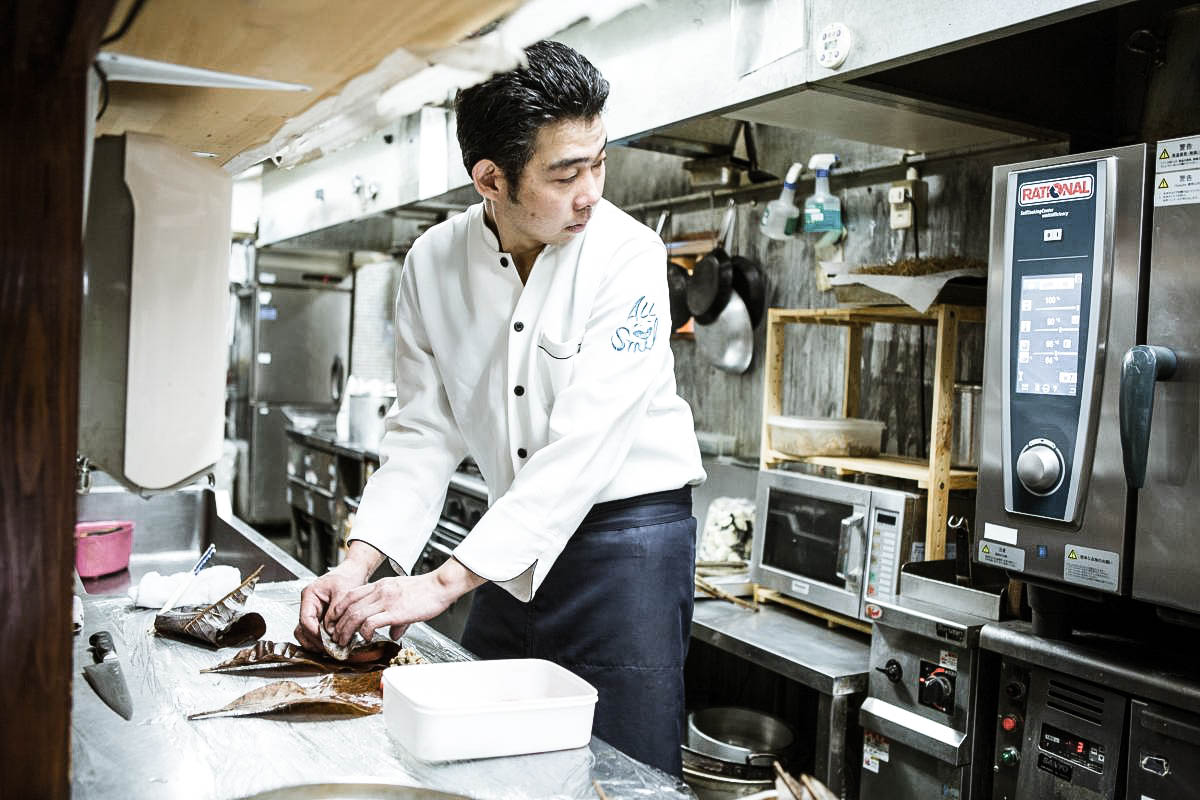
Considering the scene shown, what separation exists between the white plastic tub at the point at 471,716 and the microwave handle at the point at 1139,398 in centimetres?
113

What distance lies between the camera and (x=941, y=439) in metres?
2.70

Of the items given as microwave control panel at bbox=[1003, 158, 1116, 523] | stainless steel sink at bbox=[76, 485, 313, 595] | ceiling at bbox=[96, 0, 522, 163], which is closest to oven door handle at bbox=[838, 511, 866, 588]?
microwave control panel at bbox=[1003, 158, 1116, 523]

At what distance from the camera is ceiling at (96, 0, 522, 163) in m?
0.86

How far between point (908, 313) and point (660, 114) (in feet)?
2.93

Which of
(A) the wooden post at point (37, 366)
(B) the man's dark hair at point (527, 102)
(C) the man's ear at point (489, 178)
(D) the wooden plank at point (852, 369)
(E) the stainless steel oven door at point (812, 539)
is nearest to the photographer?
(A) the wooden post at point (37, 366)

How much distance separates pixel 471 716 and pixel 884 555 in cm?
172

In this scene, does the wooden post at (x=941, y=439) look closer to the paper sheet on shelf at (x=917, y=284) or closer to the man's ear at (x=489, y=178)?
the paper sheet on shelf at (x=917, y=284)

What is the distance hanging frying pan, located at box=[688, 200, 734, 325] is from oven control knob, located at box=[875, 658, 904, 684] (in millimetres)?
1791

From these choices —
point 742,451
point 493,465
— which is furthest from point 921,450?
point 493,465

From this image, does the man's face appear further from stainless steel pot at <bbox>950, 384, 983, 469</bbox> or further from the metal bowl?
the metal bowl

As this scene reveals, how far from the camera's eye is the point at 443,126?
15.0 feet

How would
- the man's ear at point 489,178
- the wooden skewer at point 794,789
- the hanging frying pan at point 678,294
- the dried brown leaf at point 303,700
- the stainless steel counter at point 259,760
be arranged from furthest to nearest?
the hanging frying pan at point 678,294, the man's ear at point 489,178, the dried brown leaf at point 303,700, the stainless steel counter at point 259,760, the wooden skewer at point 794,789

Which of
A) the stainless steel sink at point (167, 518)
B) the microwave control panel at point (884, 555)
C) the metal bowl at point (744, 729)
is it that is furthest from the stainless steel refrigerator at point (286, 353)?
the microwave control panel at point (884, 555)

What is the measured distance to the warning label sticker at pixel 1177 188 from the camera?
1.85 m
